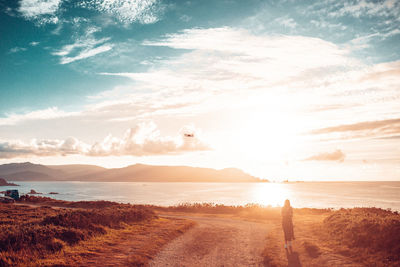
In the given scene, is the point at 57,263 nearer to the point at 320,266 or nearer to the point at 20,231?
the point at 20,231

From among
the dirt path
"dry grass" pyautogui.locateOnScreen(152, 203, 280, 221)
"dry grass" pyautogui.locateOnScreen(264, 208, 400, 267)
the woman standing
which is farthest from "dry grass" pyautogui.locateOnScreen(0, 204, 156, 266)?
"dry grass" pyautogui.locateOnScreen(152, 203, 280, 221)

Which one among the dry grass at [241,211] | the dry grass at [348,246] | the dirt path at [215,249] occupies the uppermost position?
the dry grass at [348,246]

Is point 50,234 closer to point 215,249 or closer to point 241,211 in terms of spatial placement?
point 215,249

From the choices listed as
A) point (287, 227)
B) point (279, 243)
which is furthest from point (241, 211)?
point (287, 227)

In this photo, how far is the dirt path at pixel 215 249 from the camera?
12.8 m

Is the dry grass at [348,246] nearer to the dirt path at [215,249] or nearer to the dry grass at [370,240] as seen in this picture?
the dry grass at [370,240]

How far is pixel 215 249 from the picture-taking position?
50.7 ft

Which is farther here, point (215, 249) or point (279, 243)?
point (279, 243)

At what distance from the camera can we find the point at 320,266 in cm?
1187

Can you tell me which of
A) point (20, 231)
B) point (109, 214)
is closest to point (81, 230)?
point (20, 231)

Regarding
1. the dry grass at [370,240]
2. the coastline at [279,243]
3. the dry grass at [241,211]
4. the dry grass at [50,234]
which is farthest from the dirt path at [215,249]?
the dry grass at [241,211]

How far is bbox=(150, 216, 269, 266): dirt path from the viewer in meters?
12.8

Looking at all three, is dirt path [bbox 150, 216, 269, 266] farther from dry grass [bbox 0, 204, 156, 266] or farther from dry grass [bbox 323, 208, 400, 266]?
dry grass [bbox 0, 204, 156, 266]

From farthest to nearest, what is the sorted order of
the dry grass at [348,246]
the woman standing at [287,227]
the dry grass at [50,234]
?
the woman standing at [287,227], the dry grass at [50,234], the dry grass at [348,246]
